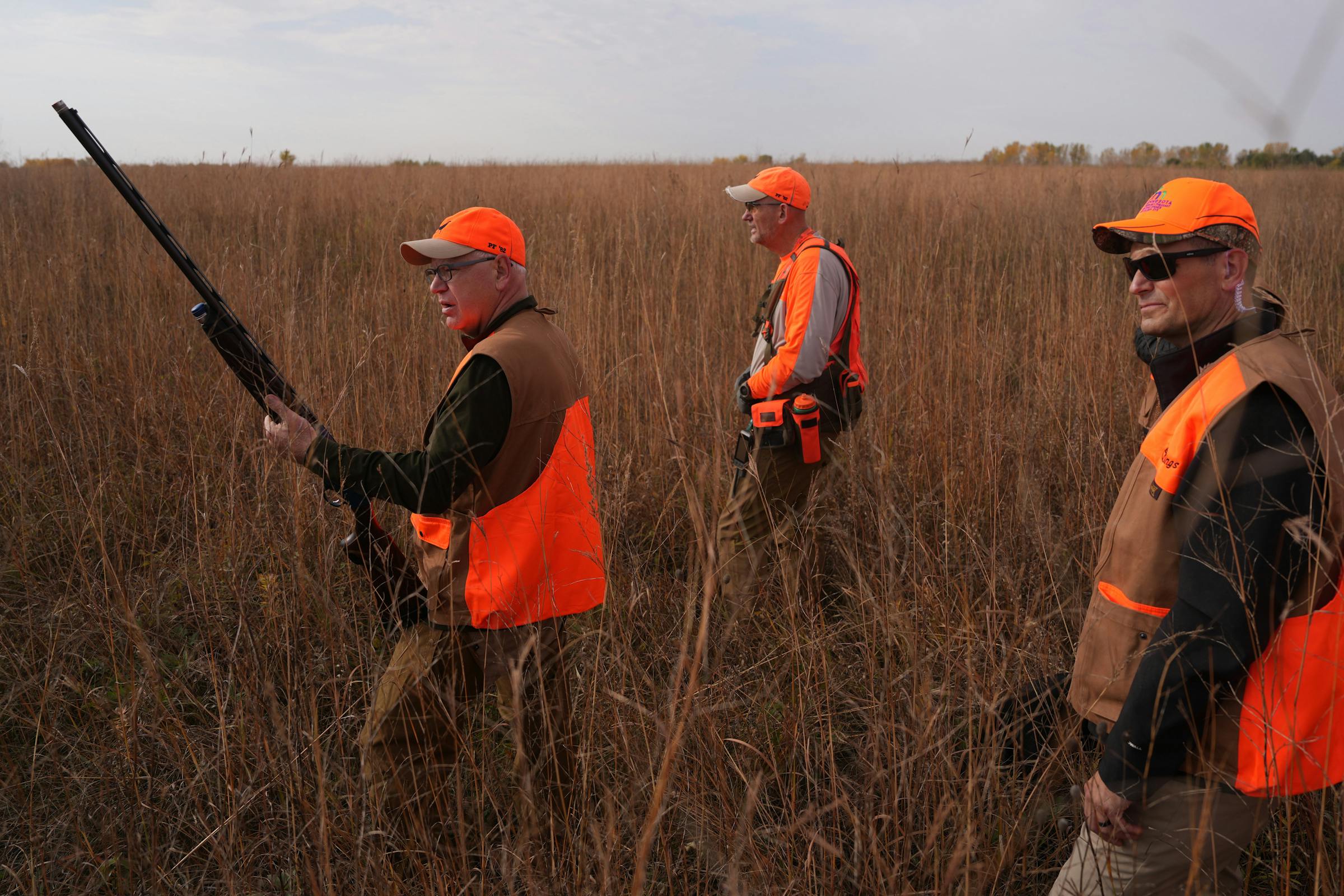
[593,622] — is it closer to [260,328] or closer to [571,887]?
[571,887]

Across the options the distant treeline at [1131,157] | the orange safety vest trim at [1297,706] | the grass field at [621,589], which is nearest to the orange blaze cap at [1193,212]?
the orange safety vest trim at [1297,706]

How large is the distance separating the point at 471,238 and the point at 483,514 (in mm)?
690

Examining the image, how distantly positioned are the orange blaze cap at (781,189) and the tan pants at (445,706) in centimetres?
198

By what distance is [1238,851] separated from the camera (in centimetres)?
144

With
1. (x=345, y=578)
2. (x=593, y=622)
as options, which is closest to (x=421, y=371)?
(x=345, y=578)

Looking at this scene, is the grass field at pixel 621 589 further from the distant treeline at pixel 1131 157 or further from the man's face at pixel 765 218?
the distant treeline at pixel 1131 157

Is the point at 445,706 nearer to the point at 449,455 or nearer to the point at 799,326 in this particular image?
the point at 449,455

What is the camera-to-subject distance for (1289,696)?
131cm

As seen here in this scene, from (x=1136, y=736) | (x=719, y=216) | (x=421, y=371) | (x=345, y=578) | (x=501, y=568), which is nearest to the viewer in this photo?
(x=1136, y=736)

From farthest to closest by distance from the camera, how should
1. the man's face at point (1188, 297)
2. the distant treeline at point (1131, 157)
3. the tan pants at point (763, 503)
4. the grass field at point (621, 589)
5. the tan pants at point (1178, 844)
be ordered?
the distant treeline at point (1131, 157), the tan pants at point (763, 503), the grass field at point (621, 589), the man's face at point (1188, 297), the tan pants at point (1178, 844)

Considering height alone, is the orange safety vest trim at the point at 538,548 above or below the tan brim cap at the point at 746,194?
below

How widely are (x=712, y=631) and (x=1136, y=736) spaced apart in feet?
4.64

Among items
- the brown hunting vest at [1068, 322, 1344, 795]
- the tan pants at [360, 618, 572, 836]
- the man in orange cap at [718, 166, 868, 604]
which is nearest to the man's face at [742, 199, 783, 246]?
the man in orange cap at [718, 166, 868, 604]

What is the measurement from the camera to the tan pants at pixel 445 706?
1.88 metres
